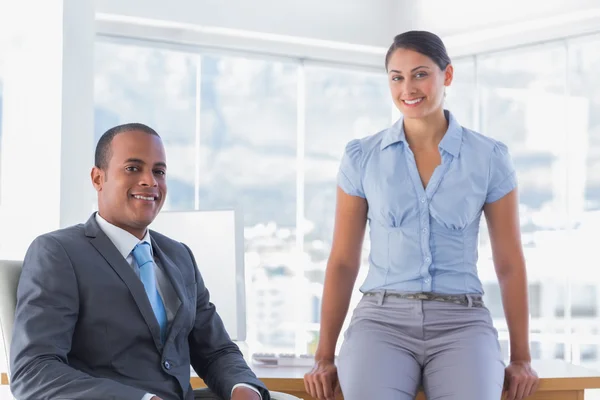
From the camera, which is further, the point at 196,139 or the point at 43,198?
the point at 196,139

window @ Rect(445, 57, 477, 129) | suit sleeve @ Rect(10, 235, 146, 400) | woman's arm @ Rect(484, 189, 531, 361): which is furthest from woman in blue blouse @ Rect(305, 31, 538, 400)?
window @ Rect(445, 57, 477, 129)

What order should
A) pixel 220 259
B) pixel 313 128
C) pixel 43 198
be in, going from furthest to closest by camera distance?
pixel 313 128 < pixel 43 198 < pixel 220 259

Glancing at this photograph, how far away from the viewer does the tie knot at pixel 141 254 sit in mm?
1978

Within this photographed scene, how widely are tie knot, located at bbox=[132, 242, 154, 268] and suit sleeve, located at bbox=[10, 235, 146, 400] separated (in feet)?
0.67

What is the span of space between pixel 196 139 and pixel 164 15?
894 mm

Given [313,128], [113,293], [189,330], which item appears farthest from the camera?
[313,128]

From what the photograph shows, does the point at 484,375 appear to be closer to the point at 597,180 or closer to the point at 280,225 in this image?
the point at 597,180

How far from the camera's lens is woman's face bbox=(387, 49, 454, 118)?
2.29 m

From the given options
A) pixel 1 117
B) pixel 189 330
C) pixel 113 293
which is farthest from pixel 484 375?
pixel 1 117

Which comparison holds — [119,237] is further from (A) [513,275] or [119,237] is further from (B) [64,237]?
(A) [513,275]

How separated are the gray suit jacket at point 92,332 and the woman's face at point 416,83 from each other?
0.80 meters

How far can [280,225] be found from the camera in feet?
20.3

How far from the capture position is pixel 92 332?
1.81m

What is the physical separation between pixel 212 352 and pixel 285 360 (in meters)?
0.45
